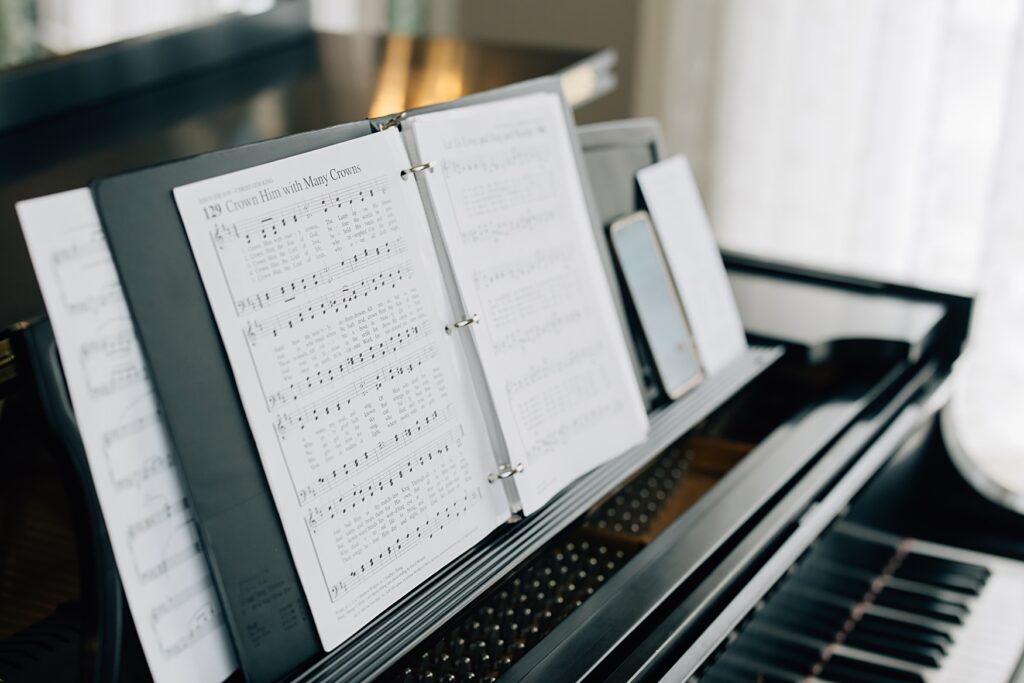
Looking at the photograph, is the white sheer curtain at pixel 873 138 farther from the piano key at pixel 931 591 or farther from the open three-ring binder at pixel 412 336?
the open three-ring binder at pixel 412 336

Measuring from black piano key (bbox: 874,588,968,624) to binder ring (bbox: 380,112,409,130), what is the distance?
3.35 feet

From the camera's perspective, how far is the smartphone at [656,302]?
1355 mm

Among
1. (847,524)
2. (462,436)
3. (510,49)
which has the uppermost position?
(510,49)

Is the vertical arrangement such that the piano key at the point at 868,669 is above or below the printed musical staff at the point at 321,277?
below

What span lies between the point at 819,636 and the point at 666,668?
508 millimetres

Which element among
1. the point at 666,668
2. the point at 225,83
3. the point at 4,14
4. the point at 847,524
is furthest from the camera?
the point at 4,14

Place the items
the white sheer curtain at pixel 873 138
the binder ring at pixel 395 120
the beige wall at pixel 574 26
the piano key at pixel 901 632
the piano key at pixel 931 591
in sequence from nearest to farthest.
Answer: the binder ring at pixel 395 120, the piano key at pixel 901 632, the piano key at pixel 931 591, the white sheer curtain at pixel 873 138, the beige wall at pixel 574 26

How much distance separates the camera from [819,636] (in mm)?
1405

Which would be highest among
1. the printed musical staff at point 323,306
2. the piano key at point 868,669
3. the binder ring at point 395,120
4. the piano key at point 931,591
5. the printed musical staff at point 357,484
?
the binder ring at point 395,120

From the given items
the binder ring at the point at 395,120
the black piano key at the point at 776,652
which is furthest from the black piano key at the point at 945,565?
the binder ring at the point at 395,120

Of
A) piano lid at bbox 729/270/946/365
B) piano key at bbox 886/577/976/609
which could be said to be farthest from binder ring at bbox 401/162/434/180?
piano key at bbox 886/577/976/609

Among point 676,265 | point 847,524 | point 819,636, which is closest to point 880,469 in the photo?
point 847,524

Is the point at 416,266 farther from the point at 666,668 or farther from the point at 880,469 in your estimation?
the point at 880,469

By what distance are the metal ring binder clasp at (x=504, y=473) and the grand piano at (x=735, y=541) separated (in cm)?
5
